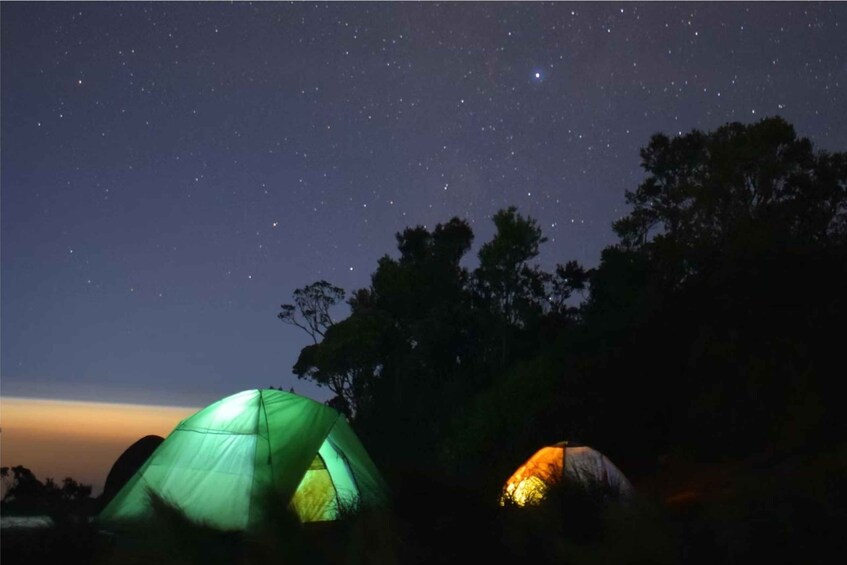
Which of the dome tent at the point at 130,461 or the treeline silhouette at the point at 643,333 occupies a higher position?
the treeline silhouette at the point at 643,333

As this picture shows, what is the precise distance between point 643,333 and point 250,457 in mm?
13342

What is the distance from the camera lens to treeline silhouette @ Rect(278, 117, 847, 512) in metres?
18.8

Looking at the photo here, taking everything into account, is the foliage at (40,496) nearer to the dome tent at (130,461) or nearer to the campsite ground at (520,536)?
the dome tent at (130,461)

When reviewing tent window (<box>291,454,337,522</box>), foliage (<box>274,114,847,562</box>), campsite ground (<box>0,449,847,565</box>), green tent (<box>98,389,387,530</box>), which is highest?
foliage (<box>274,114,847,562</box>)

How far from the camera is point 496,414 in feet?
75.5

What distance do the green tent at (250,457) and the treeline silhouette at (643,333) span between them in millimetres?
1188

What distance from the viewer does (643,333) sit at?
72.7ft

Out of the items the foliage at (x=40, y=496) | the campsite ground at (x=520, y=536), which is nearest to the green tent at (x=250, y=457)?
the foliage at (x=40, y=496)

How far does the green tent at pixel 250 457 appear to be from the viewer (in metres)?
10.2

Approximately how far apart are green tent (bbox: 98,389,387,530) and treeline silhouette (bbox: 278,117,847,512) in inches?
46.8

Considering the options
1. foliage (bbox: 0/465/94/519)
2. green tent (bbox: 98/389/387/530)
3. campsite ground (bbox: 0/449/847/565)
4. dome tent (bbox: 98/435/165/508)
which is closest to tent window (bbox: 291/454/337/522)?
green tent (bbox: 98/389/387/530)

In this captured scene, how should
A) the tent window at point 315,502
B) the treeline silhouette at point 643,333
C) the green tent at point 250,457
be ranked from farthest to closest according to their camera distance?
the treeline silhouette at point 643,333, the green tent at point 250,457, the tent window at point 315,502

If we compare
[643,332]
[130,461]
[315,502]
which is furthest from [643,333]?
[315,502]

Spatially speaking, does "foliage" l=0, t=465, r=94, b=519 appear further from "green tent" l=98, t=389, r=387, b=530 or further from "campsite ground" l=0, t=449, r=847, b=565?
"campsite ground" l=0, t=449, r=847, b=565
